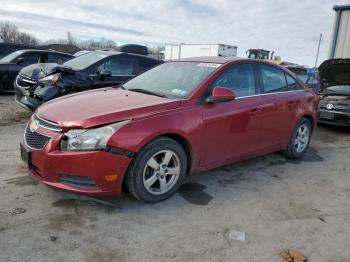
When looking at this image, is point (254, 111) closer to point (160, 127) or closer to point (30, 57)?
point (160, 127)

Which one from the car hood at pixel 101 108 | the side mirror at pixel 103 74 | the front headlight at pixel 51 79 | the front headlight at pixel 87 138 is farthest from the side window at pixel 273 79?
the front headlight at pixel 51 79

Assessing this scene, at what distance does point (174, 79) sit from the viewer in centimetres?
454

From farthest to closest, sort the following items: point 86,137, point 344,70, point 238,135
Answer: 1. point 344,70
2. point 238,135
3. point 86,137

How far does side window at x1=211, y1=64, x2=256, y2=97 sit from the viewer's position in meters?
4.41

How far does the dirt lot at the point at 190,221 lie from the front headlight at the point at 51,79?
247 centimetres

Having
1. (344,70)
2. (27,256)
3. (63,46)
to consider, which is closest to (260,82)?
(27,256)

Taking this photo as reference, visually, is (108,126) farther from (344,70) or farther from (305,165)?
(344,70)

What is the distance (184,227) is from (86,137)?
1267 mm

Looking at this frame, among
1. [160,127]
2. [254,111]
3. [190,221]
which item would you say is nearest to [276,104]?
[254,111]

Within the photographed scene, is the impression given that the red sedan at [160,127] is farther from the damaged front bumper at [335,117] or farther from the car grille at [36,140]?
the damaged front bumper at [335,117]

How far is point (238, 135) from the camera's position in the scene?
4508 millimetres

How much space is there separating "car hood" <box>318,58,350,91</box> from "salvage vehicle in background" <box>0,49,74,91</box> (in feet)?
24.7

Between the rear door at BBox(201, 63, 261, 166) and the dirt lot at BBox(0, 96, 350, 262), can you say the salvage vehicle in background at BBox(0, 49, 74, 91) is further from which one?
the rear door at BBox(201, 63, 261, 166)

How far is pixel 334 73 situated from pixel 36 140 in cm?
814
